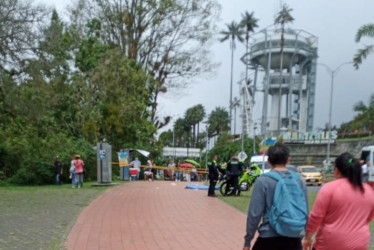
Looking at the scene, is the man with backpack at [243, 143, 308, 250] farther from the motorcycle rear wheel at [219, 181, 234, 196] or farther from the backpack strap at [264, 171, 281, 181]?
the motorcycle rear wheel at [219, 181, 234, 196]

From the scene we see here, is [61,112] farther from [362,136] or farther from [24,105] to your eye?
[362,136]

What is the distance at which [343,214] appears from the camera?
385 cm

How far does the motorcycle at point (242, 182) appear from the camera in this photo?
1802 centimetres

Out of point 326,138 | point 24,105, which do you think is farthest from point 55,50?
point 326,138

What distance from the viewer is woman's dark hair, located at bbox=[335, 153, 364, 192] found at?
3963 mm

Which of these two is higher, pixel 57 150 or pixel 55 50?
pixel 55 50

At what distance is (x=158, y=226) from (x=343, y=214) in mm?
7018

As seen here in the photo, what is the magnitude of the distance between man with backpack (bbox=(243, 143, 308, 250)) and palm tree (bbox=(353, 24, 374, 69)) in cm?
1854

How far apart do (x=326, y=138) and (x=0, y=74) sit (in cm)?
4845

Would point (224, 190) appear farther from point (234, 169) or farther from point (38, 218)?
point (38, 218)

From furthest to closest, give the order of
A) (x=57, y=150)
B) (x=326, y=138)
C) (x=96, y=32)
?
(x=326, y=138), (x=96, y=32), (x=57, y=150)

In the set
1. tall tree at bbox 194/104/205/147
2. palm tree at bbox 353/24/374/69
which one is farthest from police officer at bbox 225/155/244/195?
tall tree at bbox 194/104/205/147

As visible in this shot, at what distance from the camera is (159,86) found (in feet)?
119

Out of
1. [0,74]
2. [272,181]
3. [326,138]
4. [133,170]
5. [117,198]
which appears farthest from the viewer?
[326,138]
